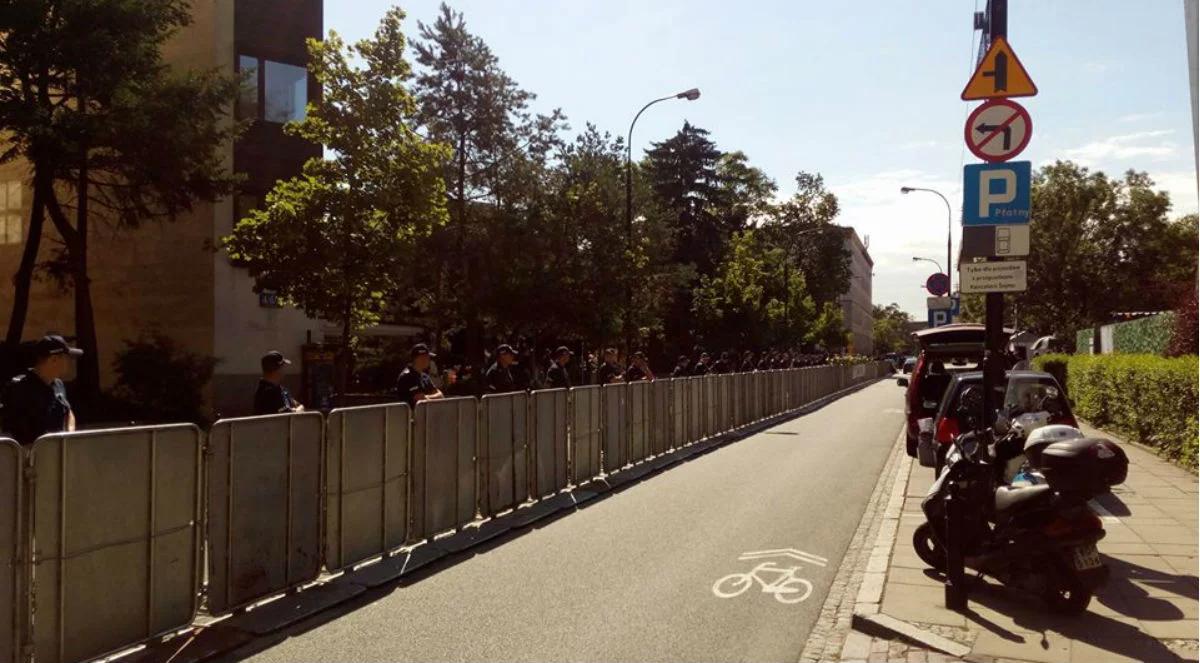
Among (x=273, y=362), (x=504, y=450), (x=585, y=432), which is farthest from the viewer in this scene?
(x=585, y=432)

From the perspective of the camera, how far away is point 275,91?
93.9 ft

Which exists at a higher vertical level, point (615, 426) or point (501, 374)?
point (501, 374)

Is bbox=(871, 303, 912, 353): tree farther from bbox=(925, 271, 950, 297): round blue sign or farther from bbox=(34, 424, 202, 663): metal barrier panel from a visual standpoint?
bbox=(34, 424, 202, 663): metal barrier panel

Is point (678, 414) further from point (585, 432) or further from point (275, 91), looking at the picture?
point (275, 91)

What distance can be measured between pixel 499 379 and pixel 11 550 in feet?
25.2

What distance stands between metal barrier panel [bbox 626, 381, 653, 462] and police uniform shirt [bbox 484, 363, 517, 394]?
244 centimetres

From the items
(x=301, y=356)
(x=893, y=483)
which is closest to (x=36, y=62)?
(x=301, y=356)

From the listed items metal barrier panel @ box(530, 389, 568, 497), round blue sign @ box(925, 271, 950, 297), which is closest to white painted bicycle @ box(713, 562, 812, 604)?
metal barrier panel @ box(530, 389, 568, 497)

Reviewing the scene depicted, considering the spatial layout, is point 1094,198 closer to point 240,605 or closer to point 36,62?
point 36,62

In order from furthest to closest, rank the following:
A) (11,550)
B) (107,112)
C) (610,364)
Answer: (107,112), (610,364), (11,550)

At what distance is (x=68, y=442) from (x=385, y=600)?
248 cm

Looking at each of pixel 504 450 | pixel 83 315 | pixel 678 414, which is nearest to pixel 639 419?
pixel 678 414

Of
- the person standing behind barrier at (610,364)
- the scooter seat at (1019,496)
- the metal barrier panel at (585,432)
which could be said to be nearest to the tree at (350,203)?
the person standing behind barrier at (610,364)

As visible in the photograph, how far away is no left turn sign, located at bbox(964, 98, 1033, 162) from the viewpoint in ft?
26.1
